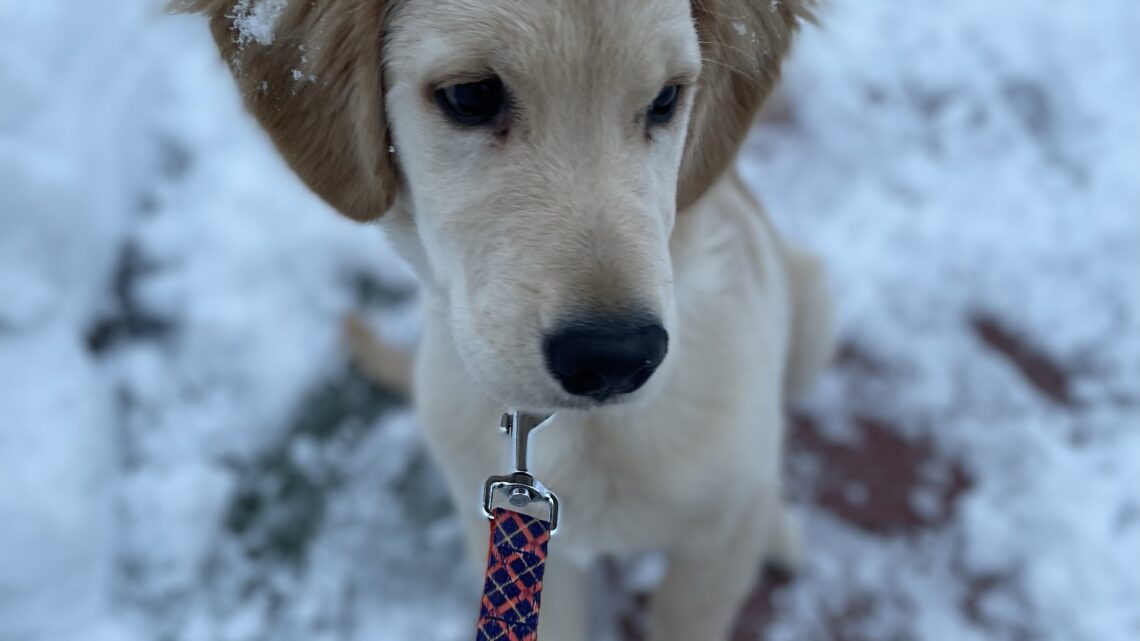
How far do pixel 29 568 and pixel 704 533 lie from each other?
1686 mm

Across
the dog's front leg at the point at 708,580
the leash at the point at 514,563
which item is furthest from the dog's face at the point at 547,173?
the dog's front leg at the point at 708,580

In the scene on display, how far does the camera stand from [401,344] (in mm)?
3119

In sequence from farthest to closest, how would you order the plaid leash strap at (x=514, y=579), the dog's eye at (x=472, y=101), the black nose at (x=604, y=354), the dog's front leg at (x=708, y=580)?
the dog's front leg at (x=708, y=580) → the plaid leash strap at (x=514, y=579) → the dog's eye at (x=472, y=101) → the black nose at (x=604, y=354)

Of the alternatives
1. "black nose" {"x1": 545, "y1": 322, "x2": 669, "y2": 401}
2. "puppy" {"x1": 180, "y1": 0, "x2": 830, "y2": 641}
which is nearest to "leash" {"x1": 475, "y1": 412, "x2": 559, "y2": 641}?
"puppy" {"x1": 180, "y1": 0, "x2": 830, "y2": 641}

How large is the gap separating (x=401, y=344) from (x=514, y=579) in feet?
5.75

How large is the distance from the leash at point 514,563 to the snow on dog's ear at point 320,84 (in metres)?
0.53

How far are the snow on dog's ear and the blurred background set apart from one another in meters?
1.07

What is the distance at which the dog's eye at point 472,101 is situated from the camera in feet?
4.43

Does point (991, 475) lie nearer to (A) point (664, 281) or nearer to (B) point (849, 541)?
(B) point (849, 541)

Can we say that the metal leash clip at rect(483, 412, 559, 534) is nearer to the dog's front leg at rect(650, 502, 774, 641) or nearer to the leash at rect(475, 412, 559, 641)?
the leash at rect(475, 412, 559, 641)

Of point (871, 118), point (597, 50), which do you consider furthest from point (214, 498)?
point (871, 118)

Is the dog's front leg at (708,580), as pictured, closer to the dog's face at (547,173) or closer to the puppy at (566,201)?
the puppy at (566,201)

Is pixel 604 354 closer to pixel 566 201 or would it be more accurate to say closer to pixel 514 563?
pixel 566 201

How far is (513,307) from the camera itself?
1289 millimetres
